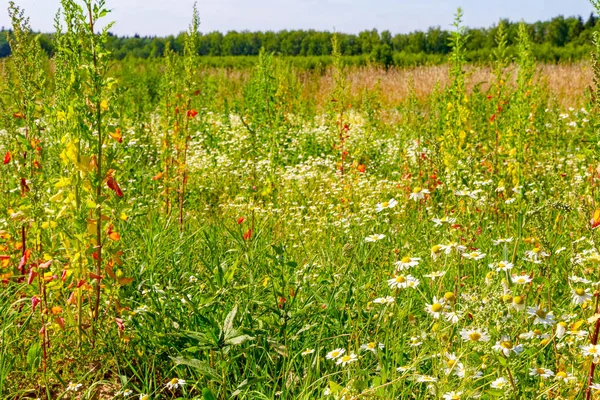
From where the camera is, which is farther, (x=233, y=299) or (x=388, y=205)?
(x=388, y=205)

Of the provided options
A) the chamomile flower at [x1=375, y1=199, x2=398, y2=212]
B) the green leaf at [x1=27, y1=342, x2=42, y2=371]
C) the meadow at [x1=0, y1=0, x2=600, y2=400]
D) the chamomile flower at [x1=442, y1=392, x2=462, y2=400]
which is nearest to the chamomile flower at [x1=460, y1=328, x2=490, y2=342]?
the meadow at [x1=0, y1=0, x2=600, y2=400]

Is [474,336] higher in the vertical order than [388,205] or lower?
lower

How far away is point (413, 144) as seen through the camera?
7.04 m

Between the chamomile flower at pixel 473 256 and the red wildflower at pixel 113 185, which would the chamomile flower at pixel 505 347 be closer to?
the chamomile flower at pixel 473 256

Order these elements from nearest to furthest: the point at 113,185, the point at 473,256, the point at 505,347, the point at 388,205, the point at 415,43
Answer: the point at 505,347 → the point at 113,185 → the point at 473,256 → the point at 388,205 → the point at 415,43

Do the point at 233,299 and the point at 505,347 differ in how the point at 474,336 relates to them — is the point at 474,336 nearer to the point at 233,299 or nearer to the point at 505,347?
the point at 505,347

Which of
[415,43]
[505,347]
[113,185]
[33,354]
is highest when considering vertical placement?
[415,43]

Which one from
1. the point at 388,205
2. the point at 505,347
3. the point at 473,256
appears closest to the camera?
the point at 505,347

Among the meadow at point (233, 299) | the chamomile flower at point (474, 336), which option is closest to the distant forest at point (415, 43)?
the meadow at point (233, 299)

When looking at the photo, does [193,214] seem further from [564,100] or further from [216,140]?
[564,100]

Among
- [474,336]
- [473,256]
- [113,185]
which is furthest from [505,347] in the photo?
[113,185]

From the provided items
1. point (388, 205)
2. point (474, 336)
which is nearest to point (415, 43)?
point (388, 205)

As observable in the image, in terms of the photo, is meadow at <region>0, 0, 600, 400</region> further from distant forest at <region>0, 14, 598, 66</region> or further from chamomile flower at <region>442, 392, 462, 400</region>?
distant forest at <region>0, 14, 598, 66</region>

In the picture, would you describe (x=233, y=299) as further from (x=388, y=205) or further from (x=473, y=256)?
(x=473, y=256)
